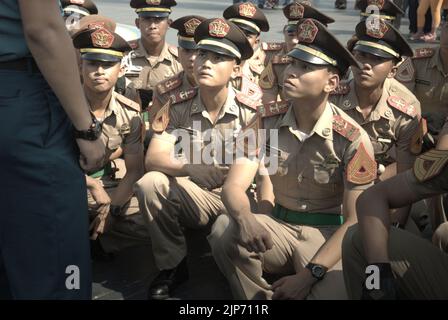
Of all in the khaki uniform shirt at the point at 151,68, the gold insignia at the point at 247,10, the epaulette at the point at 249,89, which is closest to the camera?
the epaulette at the point at 249,89

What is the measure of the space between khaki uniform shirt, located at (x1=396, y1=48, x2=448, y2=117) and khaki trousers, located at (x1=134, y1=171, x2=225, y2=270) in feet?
7.01

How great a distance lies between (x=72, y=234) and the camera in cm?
227

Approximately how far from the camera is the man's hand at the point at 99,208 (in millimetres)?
3924

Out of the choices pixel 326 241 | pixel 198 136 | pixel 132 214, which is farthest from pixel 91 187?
pixel 326 241

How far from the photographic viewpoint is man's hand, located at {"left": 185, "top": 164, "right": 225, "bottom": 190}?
12.5 ft

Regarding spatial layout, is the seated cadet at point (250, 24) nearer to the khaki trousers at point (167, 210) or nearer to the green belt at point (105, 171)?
the green belt at point (105, 171)

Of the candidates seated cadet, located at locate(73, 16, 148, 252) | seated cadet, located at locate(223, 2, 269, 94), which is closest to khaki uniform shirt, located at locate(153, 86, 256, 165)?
seated cadet, located at locate(73, 16, 148, 252)

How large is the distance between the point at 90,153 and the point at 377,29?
2.53m

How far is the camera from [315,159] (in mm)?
3471

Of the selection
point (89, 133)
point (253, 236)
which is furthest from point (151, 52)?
point (89, 133)

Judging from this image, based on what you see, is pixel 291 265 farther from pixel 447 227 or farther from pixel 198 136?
pixel 198 136

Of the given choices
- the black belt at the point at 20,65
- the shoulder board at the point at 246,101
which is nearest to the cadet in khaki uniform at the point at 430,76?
the shoulder board at the point at 246,101

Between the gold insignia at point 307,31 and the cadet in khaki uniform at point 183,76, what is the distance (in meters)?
1.16
